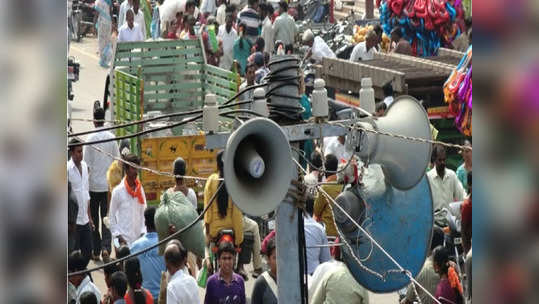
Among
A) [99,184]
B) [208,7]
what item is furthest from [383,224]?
[208,7]

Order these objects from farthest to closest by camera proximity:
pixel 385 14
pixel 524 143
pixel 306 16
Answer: pixel 306 16 → pixel 385 14 → pixel 524 143

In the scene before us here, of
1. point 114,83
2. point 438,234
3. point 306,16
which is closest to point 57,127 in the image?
point 438,234

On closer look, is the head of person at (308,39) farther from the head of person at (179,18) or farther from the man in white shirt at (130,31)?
the head of person at (179,18)

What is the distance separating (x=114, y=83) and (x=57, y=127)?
1522 centimetres

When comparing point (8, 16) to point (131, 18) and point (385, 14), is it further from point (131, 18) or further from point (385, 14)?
point (131, 18)

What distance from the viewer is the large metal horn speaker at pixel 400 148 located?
6148 mm

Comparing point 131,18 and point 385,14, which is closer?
point 385,14

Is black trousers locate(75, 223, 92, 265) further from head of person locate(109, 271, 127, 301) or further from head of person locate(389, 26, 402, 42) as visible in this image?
head of person locate(389, 26, 402, 42)

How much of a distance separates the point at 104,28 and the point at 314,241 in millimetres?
17701

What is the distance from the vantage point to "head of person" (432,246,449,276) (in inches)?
327

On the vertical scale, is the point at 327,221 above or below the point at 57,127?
below

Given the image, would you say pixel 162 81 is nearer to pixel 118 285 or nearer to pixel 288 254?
pixel 118 285

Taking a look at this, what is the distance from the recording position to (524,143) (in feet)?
3.74

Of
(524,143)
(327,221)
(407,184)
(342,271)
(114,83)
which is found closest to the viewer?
(524,143)
